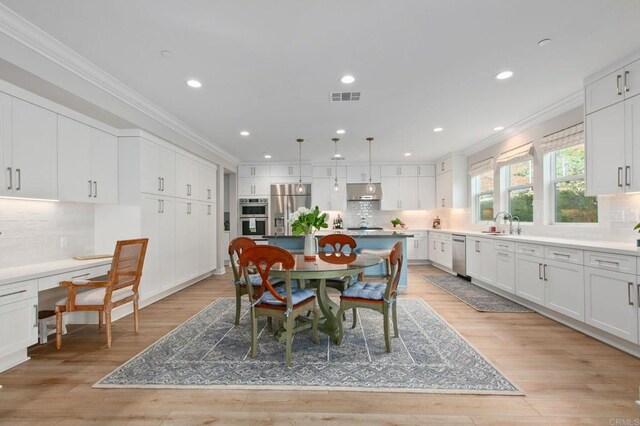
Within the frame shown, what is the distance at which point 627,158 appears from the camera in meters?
2.80

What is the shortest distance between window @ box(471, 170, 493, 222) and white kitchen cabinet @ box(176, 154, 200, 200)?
216 inches

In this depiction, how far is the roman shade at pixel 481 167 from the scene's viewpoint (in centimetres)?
561

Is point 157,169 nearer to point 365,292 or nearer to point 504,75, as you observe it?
point 365,292

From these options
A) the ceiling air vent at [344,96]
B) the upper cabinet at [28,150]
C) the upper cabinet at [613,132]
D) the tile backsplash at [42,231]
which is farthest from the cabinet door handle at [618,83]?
the tile backsplash at [42,231]

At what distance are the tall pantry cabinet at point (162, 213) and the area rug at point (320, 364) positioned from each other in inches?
55.6

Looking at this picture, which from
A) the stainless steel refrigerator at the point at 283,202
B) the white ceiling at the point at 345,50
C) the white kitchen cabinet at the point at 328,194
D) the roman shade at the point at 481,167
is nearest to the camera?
the white ceiling at the point at 345,50

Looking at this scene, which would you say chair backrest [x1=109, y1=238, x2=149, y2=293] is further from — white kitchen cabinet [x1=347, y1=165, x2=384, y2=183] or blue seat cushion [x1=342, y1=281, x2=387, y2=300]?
white kitchen cabinet [x1=347, y1=165, x2=384, y2=183]

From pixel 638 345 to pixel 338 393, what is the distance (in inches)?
99.1

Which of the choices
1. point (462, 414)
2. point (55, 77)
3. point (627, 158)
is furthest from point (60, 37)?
point (627, 158)

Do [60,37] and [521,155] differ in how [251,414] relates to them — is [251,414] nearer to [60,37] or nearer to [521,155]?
[60,37]

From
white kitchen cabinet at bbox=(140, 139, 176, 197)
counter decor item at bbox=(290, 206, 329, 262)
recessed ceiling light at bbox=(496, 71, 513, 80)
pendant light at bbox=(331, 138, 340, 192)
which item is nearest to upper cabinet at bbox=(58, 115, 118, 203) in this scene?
white kitchen cabinet at bbox=(140, 139, 176, 197)

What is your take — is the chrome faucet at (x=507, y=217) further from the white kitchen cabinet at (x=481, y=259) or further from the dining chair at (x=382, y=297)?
the dining chair at (x=382, y=297)

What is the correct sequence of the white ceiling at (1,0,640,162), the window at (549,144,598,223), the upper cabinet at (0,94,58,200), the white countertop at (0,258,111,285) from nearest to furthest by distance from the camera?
the white ceiling at (1,0,640,162)
the white countertop at (0,258,111,285)
the upper cabinet at (0,94,58,200)
the window at (549,144,598,223)

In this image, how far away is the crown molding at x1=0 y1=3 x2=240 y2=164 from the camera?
2135mm
